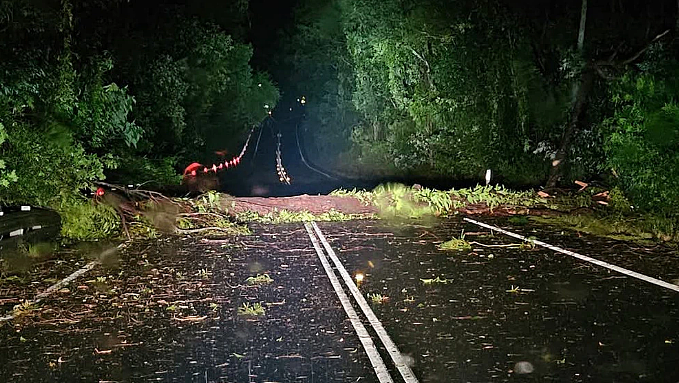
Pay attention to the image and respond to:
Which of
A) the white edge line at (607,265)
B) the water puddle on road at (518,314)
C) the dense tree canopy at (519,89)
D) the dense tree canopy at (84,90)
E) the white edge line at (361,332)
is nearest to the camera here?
the white edge line at (361,332)

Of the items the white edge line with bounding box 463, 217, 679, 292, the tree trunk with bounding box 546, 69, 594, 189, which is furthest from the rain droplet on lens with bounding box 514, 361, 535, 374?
the tree trunk with bounding box 546, 69, 594, 189

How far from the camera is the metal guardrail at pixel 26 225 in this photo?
40.3 ft

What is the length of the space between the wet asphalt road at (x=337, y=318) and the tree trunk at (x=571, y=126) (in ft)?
39.1

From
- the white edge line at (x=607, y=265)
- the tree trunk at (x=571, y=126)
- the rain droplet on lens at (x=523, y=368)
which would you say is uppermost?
the tree trunk at (x=571, y=126)

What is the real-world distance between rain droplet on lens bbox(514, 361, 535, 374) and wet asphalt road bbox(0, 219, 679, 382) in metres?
0.01

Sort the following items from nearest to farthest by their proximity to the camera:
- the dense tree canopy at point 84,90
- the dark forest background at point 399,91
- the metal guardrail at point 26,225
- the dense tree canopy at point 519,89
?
the metal guardrail at point 26,225 → the dense tree canopy at point 84,90 → the dark forest background at point 399,91 → the dense tree canopy at point 519,89

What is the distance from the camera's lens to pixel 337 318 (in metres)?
8.21

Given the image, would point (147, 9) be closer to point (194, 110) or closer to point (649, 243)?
point (194, 110)

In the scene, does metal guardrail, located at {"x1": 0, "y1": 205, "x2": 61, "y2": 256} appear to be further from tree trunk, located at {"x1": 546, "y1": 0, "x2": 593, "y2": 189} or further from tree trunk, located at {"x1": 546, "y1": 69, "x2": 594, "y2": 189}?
tree trunk, located at {"x1": 546, "y1": 0, "x2": 593, "y2": 189}

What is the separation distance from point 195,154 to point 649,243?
31.5 meters

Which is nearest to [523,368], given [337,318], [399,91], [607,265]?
[337,318]

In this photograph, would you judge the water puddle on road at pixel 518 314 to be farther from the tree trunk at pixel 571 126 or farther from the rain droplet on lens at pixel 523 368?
the tree trunk at pixel 571 126

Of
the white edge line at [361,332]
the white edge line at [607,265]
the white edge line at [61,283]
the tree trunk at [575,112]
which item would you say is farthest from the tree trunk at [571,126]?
the white edge line at [61,283]

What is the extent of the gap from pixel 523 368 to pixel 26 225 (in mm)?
10005
